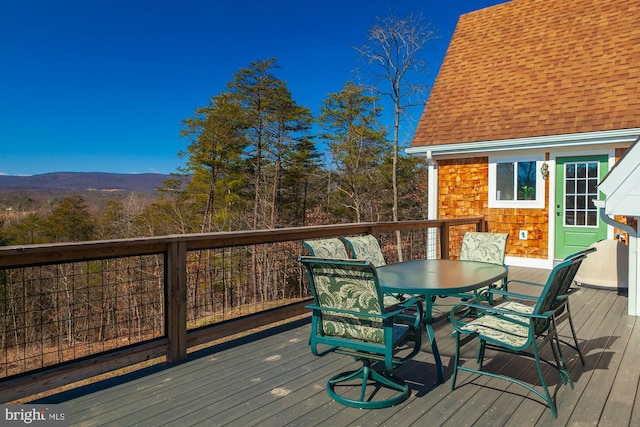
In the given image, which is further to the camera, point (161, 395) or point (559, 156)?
point (559, 156)

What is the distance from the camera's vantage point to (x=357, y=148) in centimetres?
1948

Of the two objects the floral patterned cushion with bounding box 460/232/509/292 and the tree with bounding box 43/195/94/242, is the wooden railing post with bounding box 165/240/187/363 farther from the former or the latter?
the tree with bounding box 43/195/94/242

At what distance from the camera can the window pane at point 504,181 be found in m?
7.55

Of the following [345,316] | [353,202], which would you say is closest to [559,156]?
[345,316]

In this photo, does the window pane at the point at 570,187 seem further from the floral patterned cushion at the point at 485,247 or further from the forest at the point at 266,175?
the forest at the point at 266,175

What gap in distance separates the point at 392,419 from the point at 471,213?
6.46 m

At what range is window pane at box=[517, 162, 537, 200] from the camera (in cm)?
726

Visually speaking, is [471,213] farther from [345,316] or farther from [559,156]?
[345,316]

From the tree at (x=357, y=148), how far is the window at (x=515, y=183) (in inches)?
440

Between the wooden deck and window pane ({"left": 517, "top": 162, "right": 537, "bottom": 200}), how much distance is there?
4.31m

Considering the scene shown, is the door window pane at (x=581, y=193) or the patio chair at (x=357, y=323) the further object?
the door window pane at (x=581, y=193)

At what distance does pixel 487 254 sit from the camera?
4.58m

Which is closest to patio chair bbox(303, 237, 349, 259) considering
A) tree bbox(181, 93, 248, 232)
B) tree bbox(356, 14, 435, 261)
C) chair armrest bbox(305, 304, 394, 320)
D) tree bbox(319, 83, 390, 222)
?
chair armrest bbox(305, 304, 394, 320)

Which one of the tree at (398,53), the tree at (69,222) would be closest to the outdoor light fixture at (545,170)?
the tree at (398,53)
